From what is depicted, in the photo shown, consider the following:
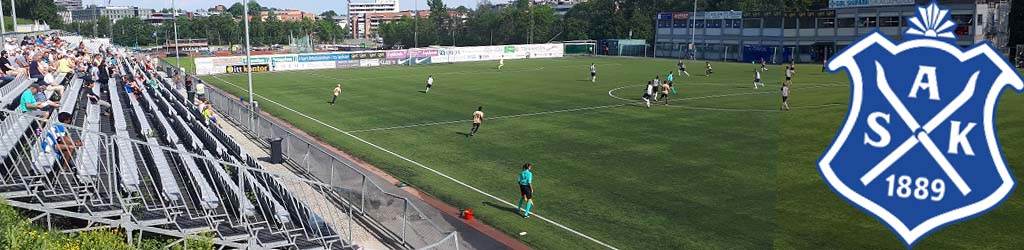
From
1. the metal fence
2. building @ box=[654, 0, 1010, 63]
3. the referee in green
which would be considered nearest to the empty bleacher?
the metal fence

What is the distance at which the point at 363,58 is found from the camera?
7688cm

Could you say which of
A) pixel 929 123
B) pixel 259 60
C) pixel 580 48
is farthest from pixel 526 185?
pixel 580 48

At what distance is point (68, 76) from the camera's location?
32188mm

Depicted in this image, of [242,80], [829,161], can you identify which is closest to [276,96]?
[242,80]

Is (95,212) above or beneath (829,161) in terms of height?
beneath

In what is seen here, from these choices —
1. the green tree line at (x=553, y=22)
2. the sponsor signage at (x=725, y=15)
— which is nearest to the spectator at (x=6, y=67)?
the sponsor signage at (x=725, y=15)

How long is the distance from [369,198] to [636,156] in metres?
9.88

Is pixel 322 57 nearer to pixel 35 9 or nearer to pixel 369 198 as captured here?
pixel 369 198

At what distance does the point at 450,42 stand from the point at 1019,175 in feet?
433

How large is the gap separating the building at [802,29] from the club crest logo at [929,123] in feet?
198

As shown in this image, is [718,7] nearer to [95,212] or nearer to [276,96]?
[276,96]

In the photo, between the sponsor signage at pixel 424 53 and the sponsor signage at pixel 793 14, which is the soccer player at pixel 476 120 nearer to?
the sponsor signage at pixel 424 53

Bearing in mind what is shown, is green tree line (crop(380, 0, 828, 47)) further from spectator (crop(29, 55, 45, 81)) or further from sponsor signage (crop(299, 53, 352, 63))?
spectator (crop(29, 55, 45, 81))

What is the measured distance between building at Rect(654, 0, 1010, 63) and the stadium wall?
617 inches
